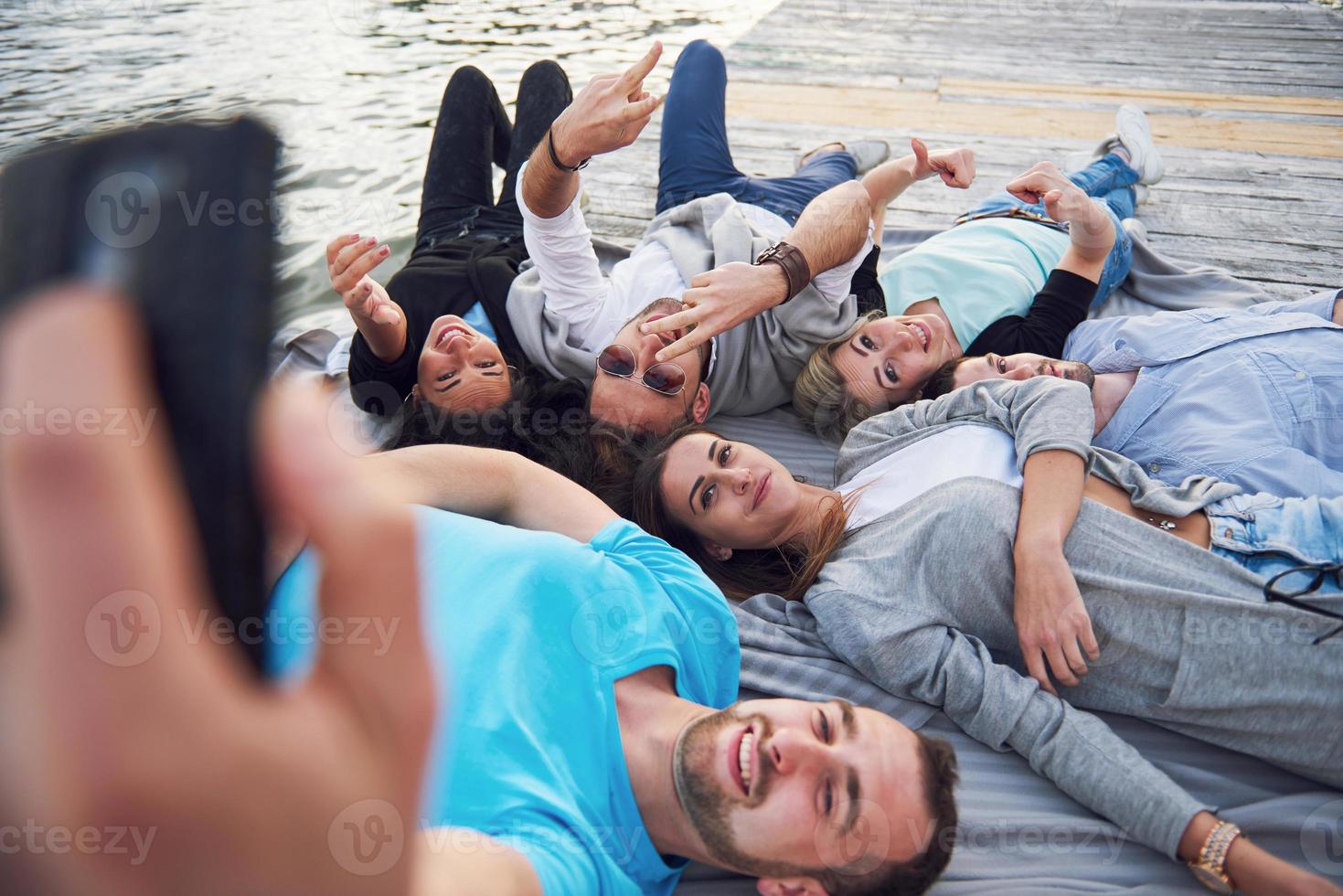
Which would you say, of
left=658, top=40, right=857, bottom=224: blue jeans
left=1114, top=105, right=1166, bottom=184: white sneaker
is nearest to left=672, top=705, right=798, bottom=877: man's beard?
left=658, top=40, right=857, bottom=224: blue jeans

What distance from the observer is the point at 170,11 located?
7.70 meters

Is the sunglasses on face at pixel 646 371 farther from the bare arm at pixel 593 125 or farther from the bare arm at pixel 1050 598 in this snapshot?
the bare arm at pixel 1050 598

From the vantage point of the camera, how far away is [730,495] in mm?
2006

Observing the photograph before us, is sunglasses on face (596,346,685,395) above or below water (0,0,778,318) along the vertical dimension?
below

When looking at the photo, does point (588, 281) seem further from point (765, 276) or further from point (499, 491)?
point (499, 491)

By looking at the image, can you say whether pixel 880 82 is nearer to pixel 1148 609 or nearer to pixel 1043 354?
pixel 1043 354

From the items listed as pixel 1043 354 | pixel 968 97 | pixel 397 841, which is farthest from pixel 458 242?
pixel 968 97

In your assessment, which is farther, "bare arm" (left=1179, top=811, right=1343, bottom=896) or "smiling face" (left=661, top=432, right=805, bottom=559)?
"smiling face" (left=661, top=432, right=805, bottom=559)

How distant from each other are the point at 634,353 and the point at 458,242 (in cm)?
121

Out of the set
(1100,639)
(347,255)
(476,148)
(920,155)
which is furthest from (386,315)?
(1100,639)

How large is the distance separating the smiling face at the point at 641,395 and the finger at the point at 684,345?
9 centimetres

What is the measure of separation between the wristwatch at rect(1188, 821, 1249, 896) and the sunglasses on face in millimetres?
1586

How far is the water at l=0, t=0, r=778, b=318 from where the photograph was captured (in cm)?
466

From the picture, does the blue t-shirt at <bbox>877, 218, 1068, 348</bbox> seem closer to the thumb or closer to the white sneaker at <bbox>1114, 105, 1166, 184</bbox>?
the thumb
